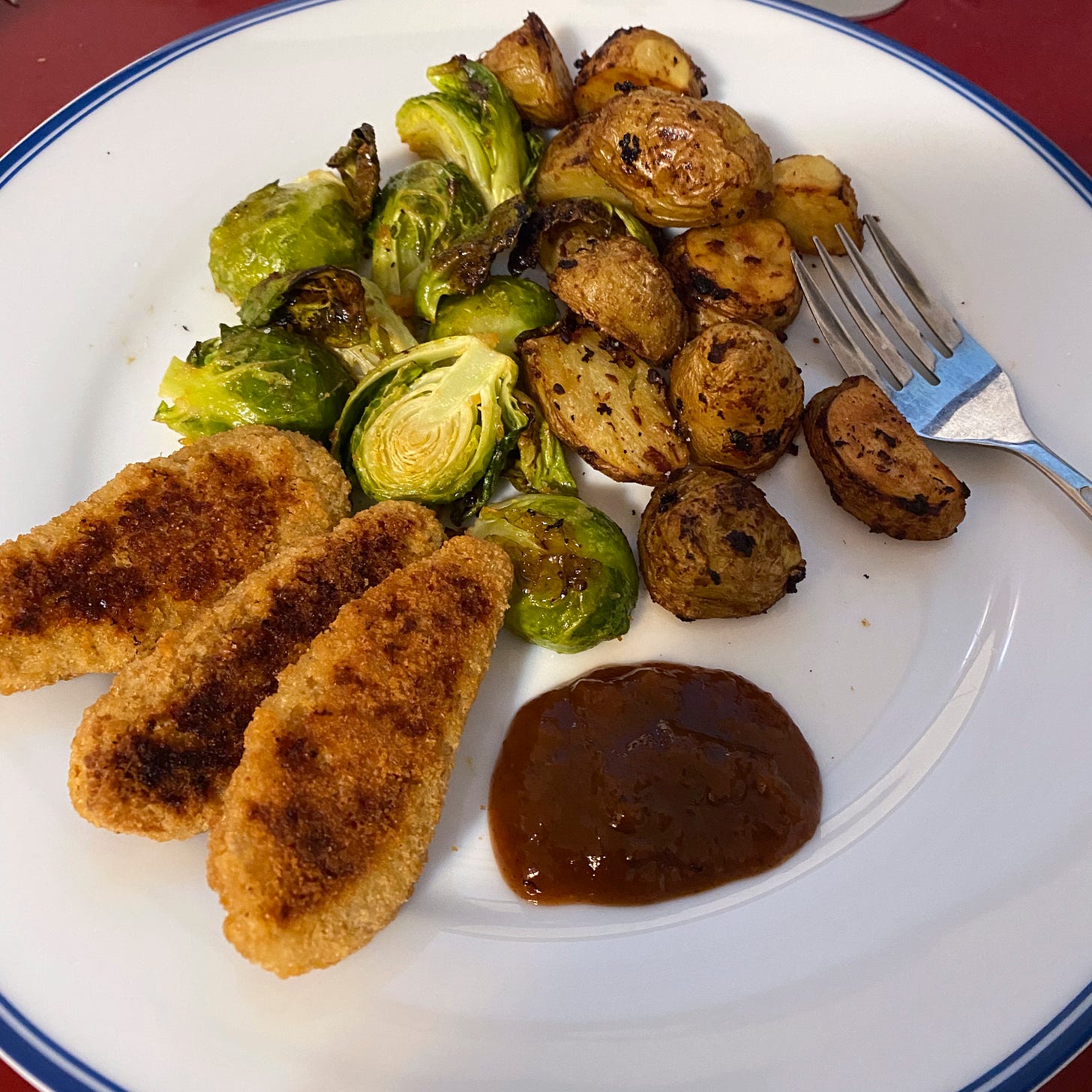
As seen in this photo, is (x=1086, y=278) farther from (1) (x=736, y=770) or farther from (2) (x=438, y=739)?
(2) (x=438, y=739)

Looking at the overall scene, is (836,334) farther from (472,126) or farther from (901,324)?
(472,126)

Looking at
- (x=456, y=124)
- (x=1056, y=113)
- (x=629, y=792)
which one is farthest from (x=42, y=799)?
(x=1056, y=113)

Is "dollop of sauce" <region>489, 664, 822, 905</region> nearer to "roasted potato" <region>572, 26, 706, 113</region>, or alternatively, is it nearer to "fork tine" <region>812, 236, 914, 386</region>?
"fork tine" <region>812, 236, 914, 386</region>

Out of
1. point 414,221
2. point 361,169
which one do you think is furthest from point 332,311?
point 361,169

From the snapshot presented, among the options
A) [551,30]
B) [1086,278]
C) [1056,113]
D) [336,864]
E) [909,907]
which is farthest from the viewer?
[1056,113]

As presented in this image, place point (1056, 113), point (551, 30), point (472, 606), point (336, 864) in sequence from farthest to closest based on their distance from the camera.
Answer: point (1056, 113)
point (551, 30)
point (472, 606)
point (336, 864)

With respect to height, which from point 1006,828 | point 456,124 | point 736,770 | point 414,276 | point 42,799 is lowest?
point 1006,828
